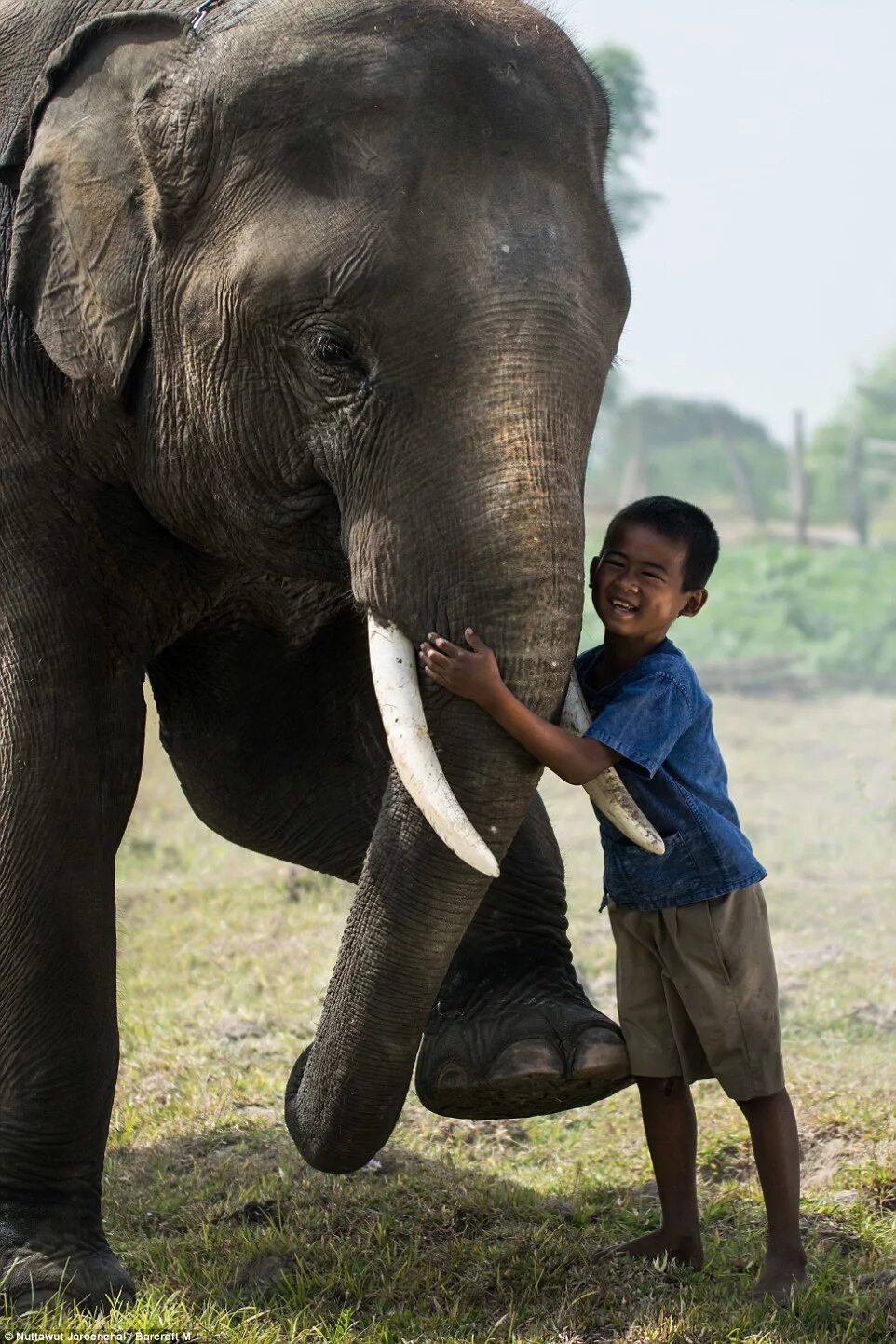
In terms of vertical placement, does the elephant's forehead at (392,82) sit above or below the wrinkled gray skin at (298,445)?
above

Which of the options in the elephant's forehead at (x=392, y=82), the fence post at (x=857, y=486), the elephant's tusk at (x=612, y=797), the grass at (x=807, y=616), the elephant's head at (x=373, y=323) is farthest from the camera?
the fence post at (x=857, y=486)

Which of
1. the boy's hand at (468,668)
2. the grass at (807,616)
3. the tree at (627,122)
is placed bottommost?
the boy's hand at (468,668)

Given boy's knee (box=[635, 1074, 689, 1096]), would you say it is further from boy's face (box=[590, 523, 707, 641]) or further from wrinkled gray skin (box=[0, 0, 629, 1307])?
boy's face (box=[590, 523, 707, 641])

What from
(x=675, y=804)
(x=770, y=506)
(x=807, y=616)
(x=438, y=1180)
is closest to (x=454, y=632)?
(x=675, y=804)

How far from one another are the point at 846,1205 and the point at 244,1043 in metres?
2.23

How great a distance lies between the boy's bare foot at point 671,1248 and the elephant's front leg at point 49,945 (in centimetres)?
104

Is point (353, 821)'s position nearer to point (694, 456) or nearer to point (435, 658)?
point (435, 658)

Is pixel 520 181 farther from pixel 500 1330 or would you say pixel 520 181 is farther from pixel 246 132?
pixel 500 1330

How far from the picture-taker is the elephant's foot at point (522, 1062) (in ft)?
12.7

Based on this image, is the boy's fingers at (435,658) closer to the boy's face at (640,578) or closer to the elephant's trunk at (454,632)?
the elephant's trunk at (454,632)

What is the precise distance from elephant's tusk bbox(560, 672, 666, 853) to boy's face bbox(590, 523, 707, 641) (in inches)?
7.7

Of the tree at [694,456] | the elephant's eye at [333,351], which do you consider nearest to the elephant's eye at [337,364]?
the elephant's eye at [333,351]

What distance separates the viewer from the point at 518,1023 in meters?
3.95

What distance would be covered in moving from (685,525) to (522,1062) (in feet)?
3.59
